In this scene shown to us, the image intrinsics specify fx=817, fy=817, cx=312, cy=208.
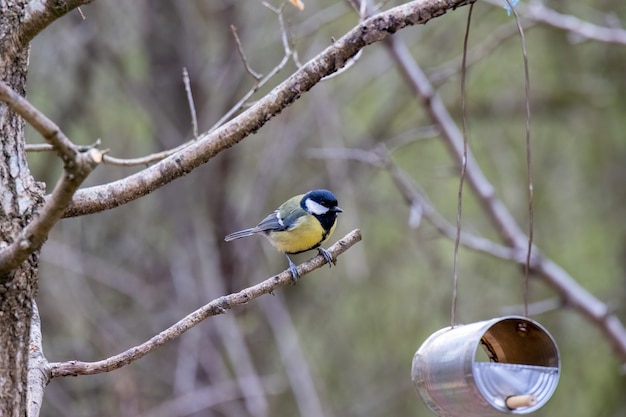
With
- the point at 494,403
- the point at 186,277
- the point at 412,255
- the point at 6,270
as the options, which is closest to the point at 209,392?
the point at 186,277

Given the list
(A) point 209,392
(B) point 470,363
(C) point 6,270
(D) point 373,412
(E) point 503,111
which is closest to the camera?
(C) point 6,270

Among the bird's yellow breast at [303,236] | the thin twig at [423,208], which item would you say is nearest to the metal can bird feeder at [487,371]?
the bird's yellow breast at [303,236]

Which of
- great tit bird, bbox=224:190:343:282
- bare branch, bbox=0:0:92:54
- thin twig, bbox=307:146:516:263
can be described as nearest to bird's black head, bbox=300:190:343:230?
great tit bird, bbox=224:190:343:282

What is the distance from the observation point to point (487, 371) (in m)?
2.32

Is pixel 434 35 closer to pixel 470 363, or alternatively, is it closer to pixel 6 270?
pixel 470 363

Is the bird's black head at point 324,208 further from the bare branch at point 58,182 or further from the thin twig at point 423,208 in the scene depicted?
the bare branch at point 58,182

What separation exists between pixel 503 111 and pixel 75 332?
3747 millimetres

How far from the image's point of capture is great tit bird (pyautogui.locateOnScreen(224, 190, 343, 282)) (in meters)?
3.76

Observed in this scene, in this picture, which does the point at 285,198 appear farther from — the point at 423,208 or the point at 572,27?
the point at 572,27

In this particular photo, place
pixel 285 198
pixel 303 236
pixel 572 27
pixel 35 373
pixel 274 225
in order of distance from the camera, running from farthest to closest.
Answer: pixel 285 198
pixel 572 27
pixel 274 225
pixel 303 236
pixel 35 373

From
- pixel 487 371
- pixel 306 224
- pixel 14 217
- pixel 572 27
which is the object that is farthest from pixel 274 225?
pixel 14 217

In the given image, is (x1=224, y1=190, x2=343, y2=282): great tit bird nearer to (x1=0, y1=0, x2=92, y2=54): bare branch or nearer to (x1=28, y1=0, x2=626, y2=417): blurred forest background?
(x1=28, y1=0, x2=626, y2=417): blurred forest background

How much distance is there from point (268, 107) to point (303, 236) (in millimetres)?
1805

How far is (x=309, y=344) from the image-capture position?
24.6 ft
